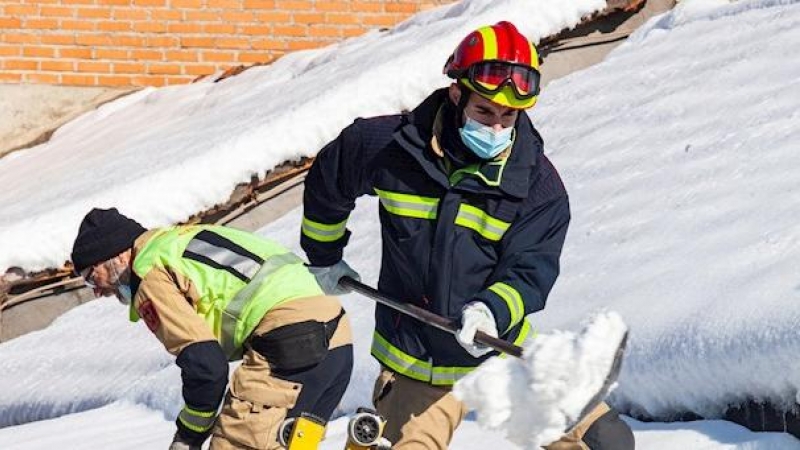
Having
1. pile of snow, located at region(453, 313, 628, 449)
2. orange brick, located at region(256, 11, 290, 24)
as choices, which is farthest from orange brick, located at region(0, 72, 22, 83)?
pile of snow, located at region(453, 313, 628, 449)

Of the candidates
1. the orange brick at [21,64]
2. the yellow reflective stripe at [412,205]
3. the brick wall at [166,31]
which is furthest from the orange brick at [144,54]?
the yellow reflective stripe at [412,205]

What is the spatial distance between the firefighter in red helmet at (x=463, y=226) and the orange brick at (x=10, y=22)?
764 cm

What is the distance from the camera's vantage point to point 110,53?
11891 millimetres

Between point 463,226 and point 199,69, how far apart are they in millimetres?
7727

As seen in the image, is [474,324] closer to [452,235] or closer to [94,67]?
[452,235]

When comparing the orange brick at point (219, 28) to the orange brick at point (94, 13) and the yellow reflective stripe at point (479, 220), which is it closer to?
the orange brick at point (94, 13)

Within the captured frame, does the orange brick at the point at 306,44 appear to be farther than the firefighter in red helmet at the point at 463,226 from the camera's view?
Yes

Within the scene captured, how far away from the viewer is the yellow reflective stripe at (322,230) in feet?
16.5

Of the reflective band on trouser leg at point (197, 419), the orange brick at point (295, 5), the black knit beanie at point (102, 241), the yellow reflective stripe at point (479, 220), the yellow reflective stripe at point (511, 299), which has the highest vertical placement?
the yellow reflective stripe at point (479, 220)

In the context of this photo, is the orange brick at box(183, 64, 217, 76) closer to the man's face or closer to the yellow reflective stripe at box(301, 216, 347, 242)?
the yellow reflective stripe at box(301, 216, 347, 242)

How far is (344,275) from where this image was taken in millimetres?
5145

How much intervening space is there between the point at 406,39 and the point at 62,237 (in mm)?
A: 2598

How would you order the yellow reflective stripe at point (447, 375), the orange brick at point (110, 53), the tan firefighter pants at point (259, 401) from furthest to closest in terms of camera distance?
the orange brick at point (110, 53) < the tan firefighter pants at point (259, 401) < the yellow reflective stripe at point (447, 375)

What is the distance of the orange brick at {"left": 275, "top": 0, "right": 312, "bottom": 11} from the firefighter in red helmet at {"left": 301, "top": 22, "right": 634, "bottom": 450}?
7.25 m
